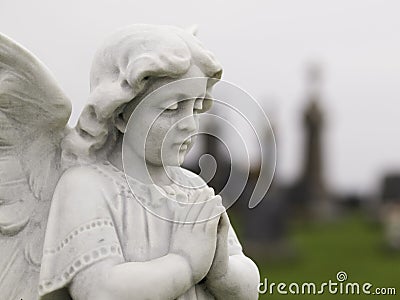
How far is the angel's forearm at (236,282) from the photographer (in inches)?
136

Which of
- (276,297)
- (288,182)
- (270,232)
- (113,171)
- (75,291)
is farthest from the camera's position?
(288,182)

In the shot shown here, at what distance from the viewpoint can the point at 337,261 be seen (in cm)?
1825

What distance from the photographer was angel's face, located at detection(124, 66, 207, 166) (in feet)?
11.1

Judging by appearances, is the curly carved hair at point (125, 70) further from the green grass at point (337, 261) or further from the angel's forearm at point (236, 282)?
the green grass at point (337, 261)

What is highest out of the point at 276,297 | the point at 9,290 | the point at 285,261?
the point at 9,290

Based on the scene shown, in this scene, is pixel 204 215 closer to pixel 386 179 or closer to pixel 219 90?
pixel 219 90

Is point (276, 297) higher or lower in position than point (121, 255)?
lower

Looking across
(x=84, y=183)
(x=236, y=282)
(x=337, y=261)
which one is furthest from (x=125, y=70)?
(x=337, y=261)

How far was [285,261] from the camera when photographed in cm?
1711

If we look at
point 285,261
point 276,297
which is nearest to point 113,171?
point 276,297

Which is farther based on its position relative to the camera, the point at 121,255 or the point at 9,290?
the point at 9,290

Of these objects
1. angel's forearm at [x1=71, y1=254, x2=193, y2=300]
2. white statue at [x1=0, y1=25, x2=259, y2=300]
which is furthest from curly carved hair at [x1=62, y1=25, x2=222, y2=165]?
angel's forearm at [x1=71, y1=254, x2=193, y2=300]

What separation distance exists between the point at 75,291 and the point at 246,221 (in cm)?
1349

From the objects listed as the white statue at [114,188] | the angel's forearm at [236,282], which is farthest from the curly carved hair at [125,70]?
the angel's forearm at [236,282]
